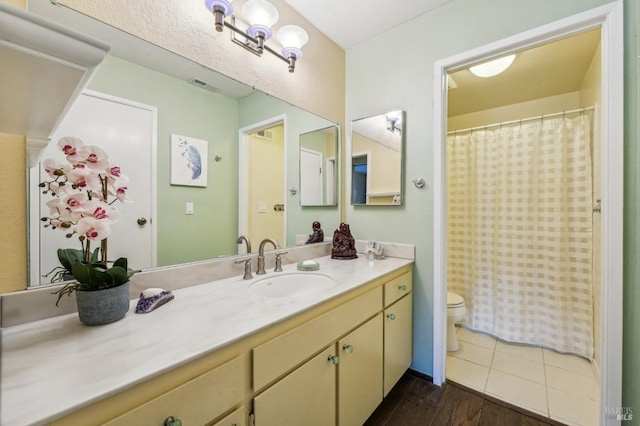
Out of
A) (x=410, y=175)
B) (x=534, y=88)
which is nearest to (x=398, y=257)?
(x=410, y=175)

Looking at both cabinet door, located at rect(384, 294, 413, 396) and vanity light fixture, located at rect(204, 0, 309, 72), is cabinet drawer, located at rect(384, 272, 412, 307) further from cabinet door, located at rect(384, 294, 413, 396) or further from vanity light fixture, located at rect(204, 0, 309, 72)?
vanity light fixture, located at rect(204, 0, 309, 72)

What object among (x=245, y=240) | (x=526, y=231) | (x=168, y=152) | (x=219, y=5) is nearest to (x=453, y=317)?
(x=526, y=231)

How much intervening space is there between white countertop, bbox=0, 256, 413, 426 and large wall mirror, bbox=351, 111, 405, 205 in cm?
102

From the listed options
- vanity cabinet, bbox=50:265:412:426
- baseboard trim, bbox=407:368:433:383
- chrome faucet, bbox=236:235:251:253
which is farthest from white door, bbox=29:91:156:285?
baseboard trim, bbox=407:368:433:383

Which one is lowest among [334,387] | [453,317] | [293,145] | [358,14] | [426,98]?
[453,317]

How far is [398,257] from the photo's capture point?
175cm

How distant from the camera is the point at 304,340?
878 mm

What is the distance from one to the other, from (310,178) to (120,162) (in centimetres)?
112

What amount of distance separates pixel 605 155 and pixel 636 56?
1.34 ft

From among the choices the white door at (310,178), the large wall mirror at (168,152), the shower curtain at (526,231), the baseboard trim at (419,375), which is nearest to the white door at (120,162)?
the large wall mirror at (168,152)

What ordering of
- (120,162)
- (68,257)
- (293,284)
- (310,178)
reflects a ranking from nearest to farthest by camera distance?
(68,257) < (120,162) < (293,284) < (310,178)

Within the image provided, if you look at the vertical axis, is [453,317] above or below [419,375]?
above

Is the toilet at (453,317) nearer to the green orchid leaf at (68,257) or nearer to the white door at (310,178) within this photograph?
the white door at (310,178)

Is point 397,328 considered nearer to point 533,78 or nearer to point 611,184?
point 611,184
